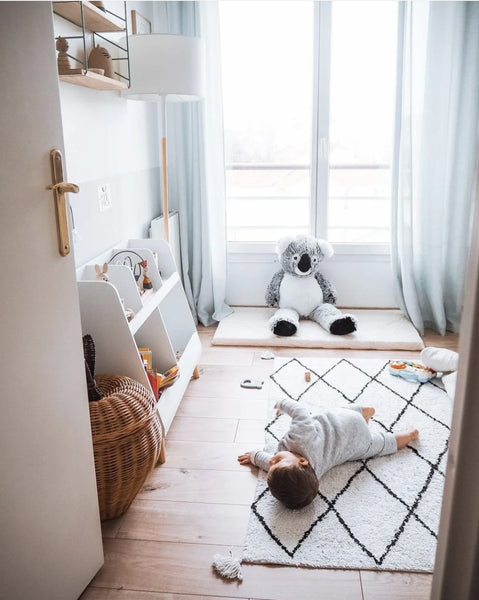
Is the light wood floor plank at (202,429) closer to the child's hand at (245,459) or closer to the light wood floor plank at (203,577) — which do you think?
the child's hand at (245,459)

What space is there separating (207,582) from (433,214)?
8.79ft

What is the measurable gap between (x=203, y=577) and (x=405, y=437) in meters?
1.00

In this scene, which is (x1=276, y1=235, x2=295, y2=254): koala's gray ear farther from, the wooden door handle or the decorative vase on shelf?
the wooden door handle

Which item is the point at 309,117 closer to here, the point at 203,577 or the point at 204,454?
the point at 204,454

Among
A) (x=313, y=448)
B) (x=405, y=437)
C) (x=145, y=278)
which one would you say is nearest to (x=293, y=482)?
(x=313, y=448)

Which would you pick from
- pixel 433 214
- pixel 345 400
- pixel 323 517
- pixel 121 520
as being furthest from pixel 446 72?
pixel 121 520


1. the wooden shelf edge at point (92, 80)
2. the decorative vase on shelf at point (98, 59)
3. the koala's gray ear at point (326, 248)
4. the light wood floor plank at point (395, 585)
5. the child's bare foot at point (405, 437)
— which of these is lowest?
the light wood floor plank at point (395, 585)

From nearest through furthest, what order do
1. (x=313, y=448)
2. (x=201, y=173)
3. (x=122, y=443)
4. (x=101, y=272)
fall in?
(x=122, y=443) < (x=313, y=448) < (x=101, y=272) < (x=201, y=173)

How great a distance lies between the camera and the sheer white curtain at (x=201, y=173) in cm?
338

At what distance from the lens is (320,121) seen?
363 centimetres

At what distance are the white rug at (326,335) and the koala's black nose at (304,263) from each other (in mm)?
341

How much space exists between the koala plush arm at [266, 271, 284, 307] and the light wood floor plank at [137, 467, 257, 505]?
1.74 m

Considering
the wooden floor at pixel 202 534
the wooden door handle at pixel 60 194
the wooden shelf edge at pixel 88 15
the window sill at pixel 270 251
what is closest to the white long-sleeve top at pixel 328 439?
the wooden floor at pixel 202 534

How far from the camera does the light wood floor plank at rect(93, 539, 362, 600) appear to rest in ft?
5.07
